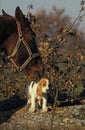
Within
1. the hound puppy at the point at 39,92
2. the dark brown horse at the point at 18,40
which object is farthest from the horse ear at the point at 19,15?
the hound puppy at the point at 39,92

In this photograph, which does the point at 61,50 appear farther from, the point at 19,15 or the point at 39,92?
the point at 19,15

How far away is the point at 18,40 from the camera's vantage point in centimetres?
579

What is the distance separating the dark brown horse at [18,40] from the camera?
18.6 ft

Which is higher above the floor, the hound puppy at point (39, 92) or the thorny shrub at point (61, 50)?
the thorny shrub at point (61, 50)

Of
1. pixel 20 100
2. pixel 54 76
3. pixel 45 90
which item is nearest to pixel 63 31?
pixel 45 90

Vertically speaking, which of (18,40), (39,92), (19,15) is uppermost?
(19,15)

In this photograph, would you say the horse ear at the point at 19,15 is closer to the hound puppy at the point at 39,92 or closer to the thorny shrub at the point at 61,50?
the thorny shrub at the point at 61,50

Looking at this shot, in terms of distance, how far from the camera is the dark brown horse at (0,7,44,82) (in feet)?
18.6

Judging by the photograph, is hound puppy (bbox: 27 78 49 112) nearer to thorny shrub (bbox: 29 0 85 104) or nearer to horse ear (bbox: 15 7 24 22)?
thorny shrub (bbox: 29 0 85 104)

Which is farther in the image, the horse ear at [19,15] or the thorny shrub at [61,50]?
the thorny shrub at [61,50]

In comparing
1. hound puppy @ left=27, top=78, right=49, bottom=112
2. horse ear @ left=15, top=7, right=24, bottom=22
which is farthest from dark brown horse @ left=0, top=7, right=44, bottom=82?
hound puppy @ left=27, top=78, right=49, bottom=112

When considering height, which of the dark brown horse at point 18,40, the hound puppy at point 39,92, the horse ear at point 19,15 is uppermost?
the horse ear at point 19,15

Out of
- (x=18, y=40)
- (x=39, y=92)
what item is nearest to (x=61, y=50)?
(x=39, y=92)

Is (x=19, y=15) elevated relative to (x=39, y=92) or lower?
elevated
